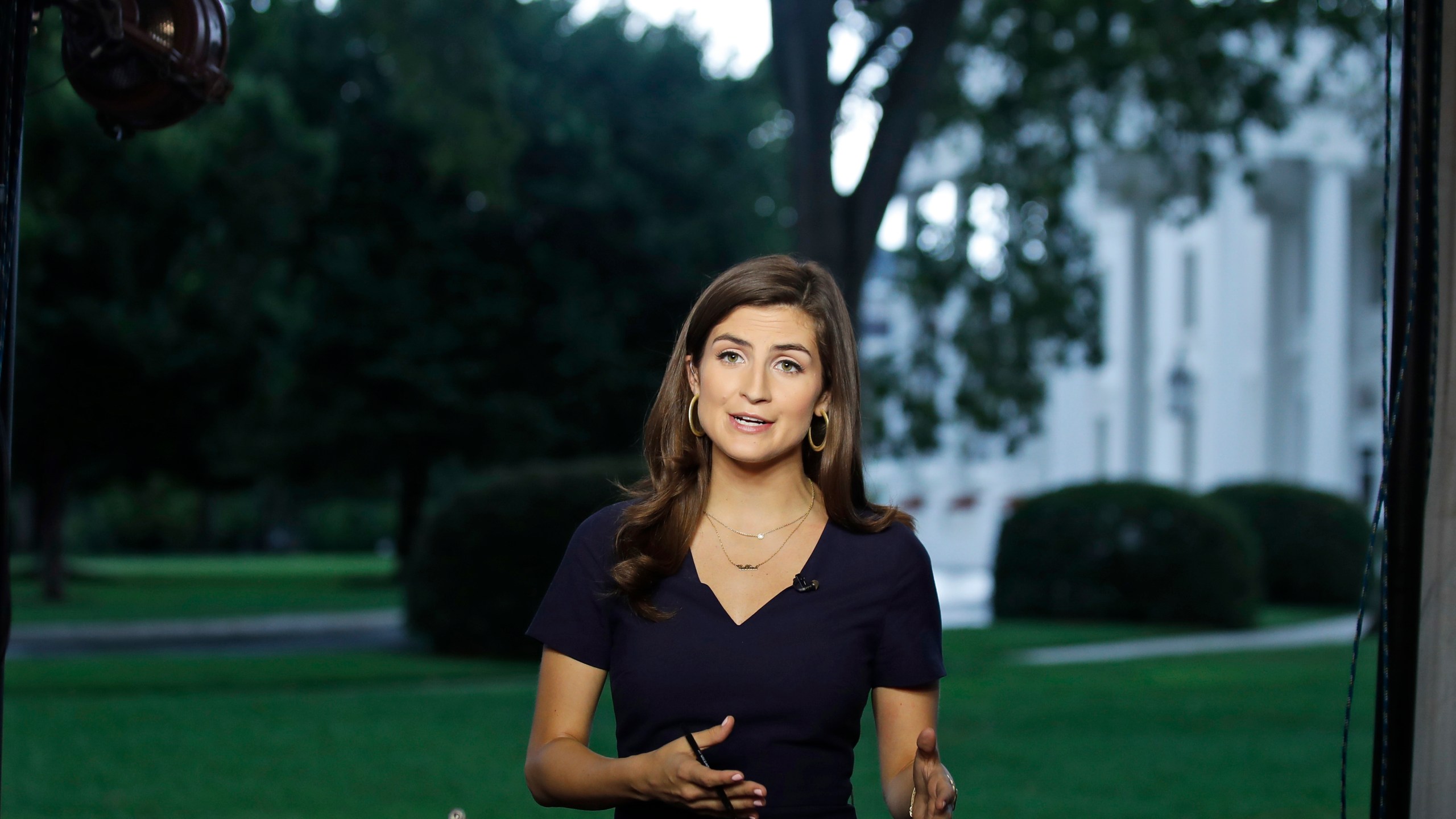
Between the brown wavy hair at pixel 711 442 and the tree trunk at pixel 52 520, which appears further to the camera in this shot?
the tree trunk at pixel 52 520

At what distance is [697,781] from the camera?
8.02ft

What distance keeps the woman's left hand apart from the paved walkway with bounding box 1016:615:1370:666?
1366cm

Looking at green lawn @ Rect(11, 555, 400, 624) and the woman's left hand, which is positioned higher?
the woman's left hand

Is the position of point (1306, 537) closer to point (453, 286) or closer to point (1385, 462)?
point (453, 286)

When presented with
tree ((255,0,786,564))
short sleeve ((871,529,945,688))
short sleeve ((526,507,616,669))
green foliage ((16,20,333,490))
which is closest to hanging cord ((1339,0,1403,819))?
short sleeve ((871,529,945,688))

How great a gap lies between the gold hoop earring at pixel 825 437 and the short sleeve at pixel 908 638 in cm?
26

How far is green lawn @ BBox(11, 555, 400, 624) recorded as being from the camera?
25953 millimetres

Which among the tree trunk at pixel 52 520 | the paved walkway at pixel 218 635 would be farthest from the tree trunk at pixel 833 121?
the tree trunk at pixel 52 520

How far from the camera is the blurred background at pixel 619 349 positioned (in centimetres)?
1095

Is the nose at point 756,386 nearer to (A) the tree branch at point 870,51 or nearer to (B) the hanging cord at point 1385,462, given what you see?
(B) the hanging cord at point 1385,462

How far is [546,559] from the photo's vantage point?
15367 mm

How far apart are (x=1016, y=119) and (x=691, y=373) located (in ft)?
47.7

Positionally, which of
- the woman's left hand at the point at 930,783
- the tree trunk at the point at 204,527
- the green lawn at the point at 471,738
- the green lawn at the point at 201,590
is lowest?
the tree trunk at the point at 204,527

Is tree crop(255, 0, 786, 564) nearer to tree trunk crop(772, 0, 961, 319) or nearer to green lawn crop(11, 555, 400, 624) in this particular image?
green lawn crop(11, 555, 400, 624)
